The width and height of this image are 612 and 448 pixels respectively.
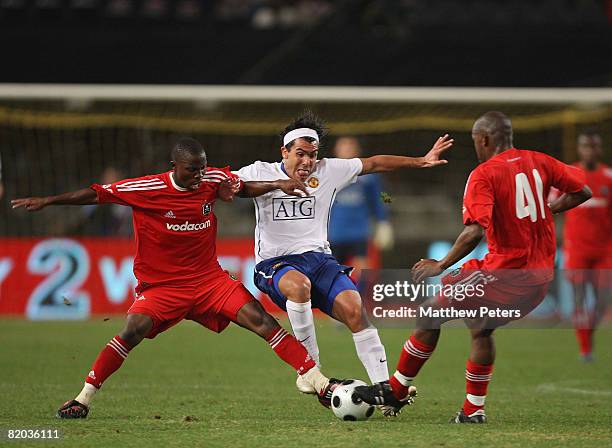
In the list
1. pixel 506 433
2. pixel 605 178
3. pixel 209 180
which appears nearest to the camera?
Result: pixel 506 433

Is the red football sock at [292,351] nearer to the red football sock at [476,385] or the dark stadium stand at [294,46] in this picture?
the red football sock at [476,385]

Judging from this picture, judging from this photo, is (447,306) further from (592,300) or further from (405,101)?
(405,101)

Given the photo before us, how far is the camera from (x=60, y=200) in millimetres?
7270

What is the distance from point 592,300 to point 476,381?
213 inches

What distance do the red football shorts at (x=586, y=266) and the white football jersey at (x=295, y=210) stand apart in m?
4.76

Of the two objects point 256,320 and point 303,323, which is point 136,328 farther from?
point 303,323

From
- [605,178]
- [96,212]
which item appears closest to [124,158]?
[96,212]

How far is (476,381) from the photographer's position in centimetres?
732

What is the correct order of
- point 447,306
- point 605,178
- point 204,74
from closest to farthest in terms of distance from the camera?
point 447,306 < point 605,178 < point 204,74

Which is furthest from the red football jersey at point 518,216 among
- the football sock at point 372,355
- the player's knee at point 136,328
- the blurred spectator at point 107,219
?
the blurred spectator at point 107,219

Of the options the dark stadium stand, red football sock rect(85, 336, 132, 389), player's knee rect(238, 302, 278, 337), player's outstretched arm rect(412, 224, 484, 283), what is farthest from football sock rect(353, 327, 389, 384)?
the dark stadium stand

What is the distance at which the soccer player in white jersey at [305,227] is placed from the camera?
306 inches

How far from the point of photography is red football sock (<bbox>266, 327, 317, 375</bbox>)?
24.4 feet

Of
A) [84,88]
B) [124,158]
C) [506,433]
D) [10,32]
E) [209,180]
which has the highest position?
[10,32]
